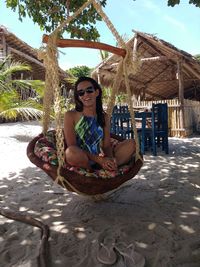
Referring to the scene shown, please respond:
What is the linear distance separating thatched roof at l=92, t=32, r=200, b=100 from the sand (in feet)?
16.1

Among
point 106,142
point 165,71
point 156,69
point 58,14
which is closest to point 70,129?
point 106,142

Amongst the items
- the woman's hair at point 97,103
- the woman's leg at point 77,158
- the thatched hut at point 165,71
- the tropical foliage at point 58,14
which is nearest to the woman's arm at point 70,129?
the woman's hair at point 97,103

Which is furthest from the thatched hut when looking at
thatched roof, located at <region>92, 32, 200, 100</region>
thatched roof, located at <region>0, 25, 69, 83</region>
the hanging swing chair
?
the hanging swing chair

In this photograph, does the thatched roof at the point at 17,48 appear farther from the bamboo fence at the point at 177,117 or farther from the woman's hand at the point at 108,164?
the woman's hand at the point at 108,164

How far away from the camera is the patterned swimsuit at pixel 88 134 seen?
322cm

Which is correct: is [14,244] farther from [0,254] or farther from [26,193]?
[26,193]

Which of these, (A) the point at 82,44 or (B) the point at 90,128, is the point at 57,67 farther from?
(B) the point at 90,128

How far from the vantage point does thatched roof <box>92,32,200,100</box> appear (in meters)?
10.8

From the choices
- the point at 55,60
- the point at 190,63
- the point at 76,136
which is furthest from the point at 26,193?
the point at 190,63

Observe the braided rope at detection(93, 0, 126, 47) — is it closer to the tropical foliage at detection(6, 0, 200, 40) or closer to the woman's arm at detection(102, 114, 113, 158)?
the woman's arm at detection(102, 114, 113, 158)

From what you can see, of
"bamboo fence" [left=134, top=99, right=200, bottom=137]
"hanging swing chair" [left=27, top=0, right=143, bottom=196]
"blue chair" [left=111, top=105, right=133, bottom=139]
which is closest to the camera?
"hanging swing chair" [left=27, top=0, right=143, bottom=196]

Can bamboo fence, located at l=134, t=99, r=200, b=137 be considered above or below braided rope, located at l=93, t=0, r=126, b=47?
below

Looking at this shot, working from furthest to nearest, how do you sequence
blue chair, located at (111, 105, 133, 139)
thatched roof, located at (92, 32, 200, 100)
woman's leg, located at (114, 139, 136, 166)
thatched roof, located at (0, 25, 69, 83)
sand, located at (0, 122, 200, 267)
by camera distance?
1. thatched roof, located at (0, 25, 69, 83)
2. thatched roof, located at (92, 32, 200, 100)
3. blue chair, located at (111, 105, 133, 139)
4. woman's leg, located at (114, 139, 136, 166)
5. sand, located at (0, 122, 200, 267)

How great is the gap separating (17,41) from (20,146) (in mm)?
7265
